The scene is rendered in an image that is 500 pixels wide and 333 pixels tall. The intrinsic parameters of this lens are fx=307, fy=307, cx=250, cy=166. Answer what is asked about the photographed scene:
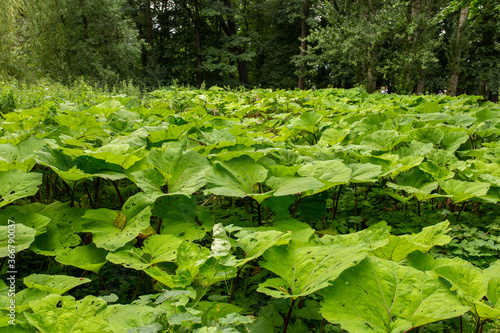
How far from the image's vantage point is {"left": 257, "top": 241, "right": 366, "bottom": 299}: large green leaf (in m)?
0.91

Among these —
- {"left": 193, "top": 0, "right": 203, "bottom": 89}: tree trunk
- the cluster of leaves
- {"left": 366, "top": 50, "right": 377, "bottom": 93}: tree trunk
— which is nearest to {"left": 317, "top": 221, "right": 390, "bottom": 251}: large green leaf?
the cluster of leaves

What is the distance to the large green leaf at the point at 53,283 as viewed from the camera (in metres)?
1.03

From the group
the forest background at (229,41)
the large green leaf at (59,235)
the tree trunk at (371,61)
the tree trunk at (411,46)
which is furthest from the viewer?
the tree trunk at (371,61)

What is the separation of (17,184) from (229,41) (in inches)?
959

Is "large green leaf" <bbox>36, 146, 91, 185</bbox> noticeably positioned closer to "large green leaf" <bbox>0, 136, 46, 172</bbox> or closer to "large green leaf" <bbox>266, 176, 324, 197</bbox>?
"large green leaf" <bbox>0, 136, 46, 172</bbox>

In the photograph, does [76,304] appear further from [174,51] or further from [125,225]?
[174,51]

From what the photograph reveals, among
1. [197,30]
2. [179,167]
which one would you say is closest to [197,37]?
[197,30]

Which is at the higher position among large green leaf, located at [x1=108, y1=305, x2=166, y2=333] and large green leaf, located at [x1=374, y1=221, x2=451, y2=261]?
large green leaf, located at [x1=374, y1=221, x2=451, y2=261]

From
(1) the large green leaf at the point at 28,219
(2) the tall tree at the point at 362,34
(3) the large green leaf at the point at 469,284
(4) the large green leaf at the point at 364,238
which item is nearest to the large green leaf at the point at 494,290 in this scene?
(3) the large green leaf at the point at 469,284

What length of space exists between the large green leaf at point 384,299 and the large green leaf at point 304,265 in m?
0.05

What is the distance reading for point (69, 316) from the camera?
89 cm

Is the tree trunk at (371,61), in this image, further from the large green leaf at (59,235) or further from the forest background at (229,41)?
the large green leaf at (59,235)

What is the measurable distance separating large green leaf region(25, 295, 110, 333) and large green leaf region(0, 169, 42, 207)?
63 cm

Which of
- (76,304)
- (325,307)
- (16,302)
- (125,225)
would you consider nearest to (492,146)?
(325,307)
